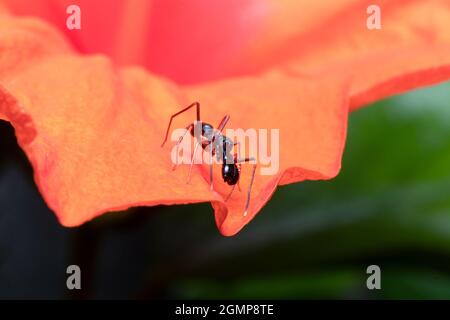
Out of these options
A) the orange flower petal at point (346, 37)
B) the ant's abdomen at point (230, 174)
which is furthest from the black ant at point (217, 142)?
the orange flower petal at point (346, 37)

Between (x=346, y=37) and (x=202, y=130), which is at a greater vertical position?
(x=346, y=37)

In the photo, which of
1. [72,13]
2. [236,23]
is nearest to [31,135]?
[72,13]

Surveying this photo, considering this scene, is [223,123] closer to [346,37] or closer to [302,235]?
[346,37]

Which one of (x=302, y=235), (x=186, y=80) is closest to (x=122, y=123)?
(x=186, y=80)

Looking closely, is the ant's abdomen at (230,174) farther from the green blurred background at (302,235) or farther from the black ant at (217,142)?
the green blurred background at (302,235)

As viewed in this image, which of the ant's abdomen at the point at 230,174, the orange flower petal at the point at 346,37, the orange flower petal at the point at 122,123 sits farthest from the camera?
the orange flower petal at the point at 346,37
